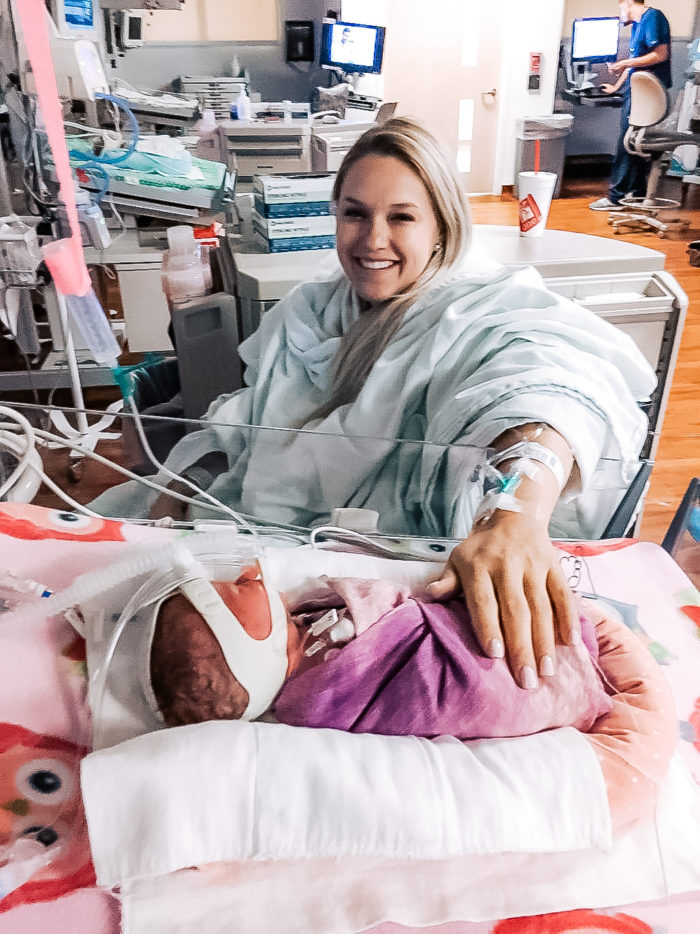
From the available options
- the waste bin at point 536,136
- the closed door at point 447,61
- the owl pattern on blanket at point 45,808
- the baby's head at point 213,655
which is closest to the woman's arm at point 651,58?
the waste bin at point 536,136

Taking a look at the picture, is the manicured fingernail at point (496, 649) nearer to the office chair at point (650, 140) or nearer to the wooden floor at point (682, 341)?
the wooden floor at point (682, 341)

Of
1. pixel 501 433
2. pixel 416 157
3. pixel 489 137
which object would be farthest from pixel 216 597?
pixel 489 137

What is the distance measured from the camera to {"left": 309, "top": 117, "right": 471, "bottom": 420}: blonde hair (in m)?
1.05

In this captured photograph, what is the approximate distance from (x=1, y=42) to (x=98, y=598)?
0.89 metres

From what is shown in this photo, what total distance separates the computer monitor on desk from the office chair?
62 cm

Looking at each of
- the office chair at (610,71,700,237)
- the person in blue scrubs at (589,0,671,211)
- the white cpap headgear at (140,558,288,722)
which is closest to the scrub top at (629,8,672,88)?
the person in blue scrubs at (589,0,671,211)

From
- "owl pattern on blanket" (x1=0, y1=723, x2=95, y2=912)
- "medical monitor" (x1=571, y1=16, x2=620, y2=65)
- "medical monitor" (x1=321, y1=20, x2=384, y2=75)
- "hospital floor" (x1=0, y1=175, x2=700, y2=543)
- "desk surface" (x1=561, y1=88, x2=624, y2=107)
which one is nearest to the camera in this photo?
"owl pattern on blanket" (x1=0, y1=723, x2=95, y2=912)

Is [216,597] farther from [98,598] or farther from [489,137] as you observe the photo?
[489,137]

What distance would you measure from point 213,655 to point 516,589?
0.24 m

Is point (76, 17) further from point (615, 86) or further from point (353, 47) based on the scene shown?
point (615, 86)

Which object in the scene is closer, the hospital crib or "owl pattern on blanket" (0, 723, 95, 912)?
"owl pattern on blanket" (0, 723, 95, 912)

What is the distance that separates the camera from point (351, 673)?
1.90 ft

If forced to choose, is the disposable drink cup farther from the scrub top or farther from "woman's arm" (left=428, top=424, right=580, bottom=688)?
the scrub top

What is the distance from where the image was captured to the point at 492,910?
1.60 feet
